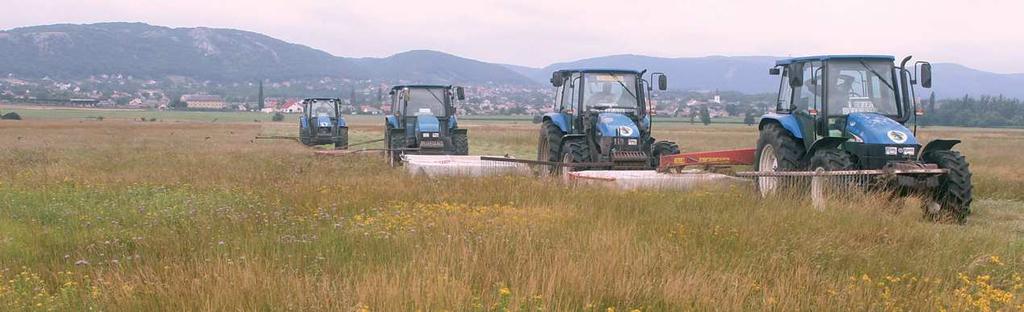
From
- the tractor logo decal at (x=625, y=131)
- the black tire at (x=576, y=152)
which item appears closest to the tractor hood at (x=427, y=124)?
the black tire at (x=576, y=152)

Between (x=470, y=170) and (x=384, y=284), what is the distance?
9.29m

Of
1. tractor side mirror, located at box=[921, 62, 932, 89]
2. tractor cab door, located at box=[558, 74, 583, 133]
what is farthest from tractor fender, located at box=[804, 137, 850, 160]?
tractor cab door, located at box=[558, 74, 583, 133]

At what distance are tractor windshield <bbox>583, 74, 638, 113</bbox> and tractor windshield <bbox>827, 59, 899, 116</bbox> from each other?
4394mm

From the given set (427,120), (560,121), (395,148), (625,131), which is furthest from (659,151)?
(395,148)

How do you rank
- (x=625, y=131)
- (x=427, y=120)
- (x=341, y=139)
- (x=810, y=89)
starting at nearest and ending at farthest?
1. (x=810, y=89)
2. (x=625, y=131)
3. (x=427, y=120)
4. (x=341, y=139)

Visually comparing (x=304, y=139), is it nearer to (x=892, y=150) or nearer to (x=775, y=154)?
(x=775, y=154)

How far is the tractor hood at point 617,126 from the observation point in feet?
43.2

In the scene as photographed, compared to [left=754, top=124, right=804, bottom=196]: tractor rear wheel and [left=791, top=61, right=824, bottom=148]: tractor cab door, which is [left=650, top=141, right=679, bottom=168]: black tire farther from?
[left=791, top=61, right=824, bottom=148]: tractor cab door

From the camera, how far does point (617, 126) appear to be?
13234 millimetres

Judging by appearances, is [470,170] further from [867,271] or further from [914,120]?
[867,271]

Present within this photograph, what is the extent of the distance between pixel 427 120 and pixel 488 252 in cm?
1458

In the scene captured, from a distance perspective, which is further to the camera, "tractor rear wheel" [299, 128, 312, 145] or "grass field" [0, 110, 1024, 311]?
"tractor rear wheel" [299, 128, 312, 145]

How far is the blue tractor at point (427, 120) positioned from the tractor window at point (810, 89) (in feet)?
33.1

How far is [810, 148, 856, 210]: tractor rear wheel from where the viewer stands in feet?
29.8
